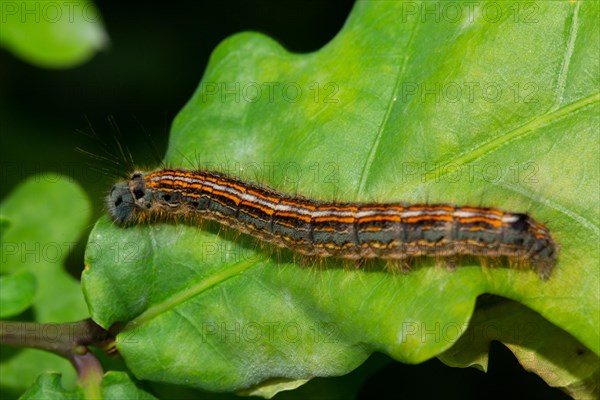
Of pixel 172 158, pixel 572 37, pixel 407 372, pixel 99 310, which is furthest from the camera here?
pixel 407 372

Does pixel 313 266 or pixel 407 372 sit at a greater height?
pixel 313 266

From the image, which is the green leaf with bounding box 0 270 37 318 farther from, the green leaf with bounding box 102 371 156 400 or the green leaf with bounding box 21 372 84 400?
the green leaf with bounding box 102 371 156 400

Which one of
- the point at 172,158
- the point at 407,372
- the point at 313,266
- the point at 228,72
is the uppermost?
the point at 228,72

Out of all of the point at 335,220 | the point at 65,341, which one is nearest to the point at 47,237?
the point at 65,341

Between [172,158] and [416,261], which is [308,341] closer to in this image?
[416,261]

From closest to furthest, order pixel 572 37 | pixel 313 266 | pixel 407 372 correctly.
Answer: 1. pixel 572 37
2. pixel 313 266
3. pixel 407 372

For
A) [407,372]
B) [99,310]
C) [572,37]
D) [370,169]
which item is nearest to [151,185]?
[99,310]
